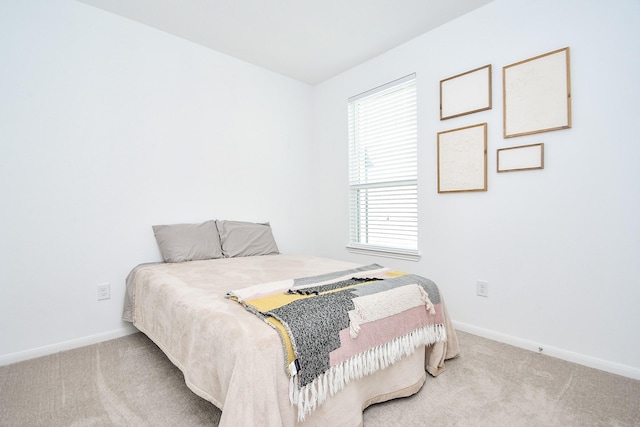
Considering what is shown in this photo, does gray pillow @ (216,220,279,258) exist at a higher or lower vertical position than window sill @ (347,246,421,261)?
higher

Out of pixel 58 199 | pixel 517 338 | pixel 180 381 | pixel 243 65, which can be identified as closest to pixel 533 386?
pixel 517 338

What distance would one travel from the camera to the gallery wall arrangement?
206 centimetres

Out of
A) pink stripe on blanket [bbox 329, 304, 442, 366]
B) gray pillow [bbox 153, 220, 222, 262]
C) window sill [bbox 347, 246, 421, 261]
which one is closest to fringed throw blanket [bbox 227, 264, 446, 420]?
pink stripe on blanket [bbox 329, 304, 442, 366]

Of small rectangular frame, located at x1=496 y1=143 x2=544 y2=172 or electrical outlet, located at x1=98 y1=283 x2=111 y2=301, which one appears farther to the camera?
electrical outlet, located at x1=98 y1=283 x2=111 y2=301

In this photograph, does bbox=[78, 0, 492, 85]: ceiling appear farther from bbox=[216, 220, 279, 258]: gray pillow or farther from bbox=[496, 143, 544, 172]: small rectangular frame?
bbox=[216, 220, 279, 258]: gray pillow

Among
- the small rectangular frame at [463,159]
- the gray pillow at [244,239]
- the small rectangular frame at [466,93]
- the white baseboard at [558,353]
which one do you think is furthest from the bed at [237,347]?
the small rectangular frame at [466,93]

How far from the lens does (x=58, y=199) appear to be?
2244 mm

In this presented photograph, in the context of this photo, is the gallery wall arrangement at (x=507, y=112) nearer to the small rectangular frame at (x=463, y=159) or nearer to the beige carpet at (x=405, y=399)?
the small rectangular frame at (x=463, y=159)

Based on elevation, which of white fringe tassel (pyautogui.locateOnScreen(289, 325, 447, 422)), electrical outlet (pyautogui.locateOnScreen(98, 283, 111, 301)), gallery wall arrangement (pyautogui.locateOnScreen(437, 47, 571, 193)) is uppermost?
gallery wall arrangement (pyautogui.locateOnScreen(437, 47, 571, 193))

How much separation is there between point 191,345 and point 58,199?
1701mm

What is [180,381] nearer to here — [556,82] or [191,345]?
[191,345]

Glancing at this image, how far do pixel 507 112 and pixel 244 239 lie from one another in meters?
2.41

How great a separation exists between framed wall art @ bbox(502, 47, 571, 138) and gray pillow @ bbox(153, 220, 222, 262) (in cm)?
252

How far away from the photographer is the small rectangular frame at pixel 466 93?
7.85 feet
